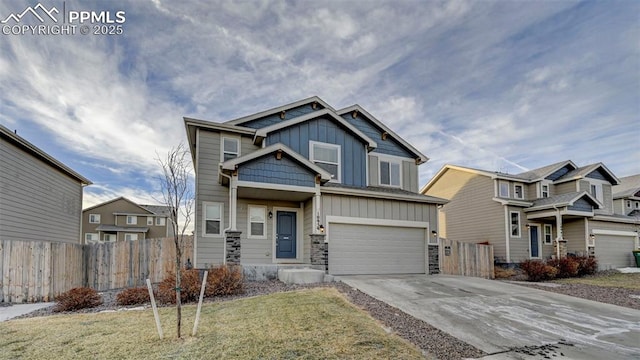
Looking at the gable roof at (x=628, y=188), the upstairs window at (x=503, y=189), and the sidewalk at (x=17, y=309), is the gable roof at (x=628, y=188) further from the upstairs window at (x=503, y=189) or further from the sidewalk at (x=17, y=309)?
the sidewalk at (x=17, y=309)

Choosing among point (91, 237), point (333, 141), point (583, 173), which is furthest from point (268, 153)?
point (91, 237)

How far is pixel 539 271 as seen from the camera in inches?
620

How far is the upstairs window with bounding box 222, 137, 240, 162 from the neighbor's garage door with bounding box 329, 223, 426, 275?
457 cm

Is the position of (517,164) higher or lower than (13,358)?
higher

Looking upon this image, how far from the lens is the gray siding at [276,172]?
11633 millimetres

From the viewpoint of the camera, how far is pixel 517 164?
23906mm

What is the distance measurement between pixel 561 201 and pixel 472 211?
4.50 meters

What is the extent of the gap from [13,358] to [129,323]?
1832mm

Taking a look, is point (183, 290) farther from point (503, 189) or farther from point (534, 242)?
point (534, 242)

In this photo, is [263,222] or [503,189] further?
[503,189]

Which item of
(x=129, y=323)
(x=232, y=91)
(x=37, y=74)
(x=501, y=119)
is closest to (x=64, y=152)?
(x=37, y=74)

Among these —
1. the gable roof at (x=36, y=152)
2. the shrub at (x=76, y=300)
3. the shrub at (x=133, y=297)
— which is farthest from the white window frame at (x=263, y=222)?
the gable roof at (x=36, y=152)

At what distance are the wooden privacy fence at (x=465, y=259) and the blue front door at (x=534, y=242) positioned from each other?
5680 millimetres

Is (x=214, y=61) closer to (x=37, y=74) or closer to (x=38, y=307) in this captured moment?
(x=37, y=74)
